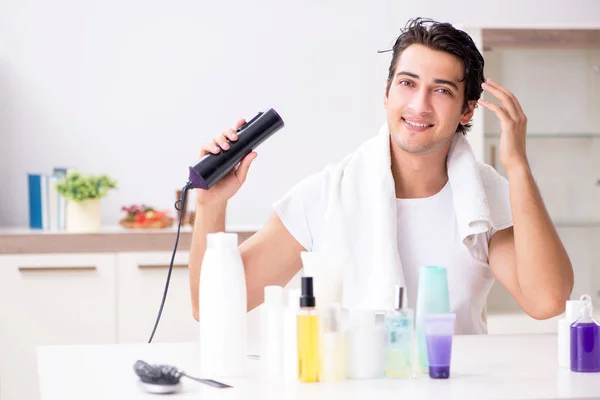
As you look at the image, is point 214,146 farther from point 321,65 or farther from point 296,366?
point 321,65

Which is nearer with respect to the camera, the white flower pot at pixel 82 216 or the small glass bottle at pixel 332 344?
the small glass bottle at pixel 332 344

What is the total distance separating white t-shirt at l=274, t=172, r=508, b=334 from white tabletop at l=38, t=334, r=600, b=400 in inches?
13.4

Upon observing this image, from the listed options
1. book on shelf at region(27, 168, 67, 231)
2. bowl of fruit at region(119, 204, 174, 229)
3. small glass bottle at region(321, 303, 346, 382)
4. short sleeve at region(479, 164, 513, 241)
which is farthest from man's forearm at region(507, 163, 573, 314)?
book on shelf at region(27, 168, 67, 231)

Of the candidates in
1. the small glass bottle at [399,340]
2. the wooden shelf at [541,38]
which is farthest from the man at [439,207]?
the wooden shelf at [541,38]

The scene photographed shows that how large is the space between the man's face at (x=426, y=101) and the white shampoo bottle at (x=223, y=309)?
2.40 ft

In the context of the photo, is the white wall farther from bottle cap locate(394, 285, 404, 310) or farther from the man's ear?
bottle cap locate(394, 285, 404, 310)

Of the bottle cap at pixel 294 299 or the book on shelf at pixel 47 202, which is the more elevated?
the book on shelf at pixel 47 202

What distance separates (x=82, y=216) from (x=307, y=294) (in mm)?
2092

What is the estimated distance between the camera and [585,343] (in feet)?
5.14

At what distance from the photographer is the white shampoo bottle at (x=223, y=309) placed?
1484 mm

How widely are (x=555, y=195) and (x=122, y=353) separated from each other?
94.8 inches

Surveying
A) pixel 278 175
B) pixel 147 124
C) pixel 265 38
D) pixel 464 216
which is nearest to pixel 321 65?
pixel 265 38

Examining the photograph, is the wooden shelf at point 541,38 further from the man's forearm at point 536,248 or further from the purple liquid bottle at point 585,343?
the purple liquid bottle at point 585,343

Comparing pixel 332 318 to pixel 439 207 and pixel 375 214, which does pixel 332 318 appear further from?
pixel 439 207
